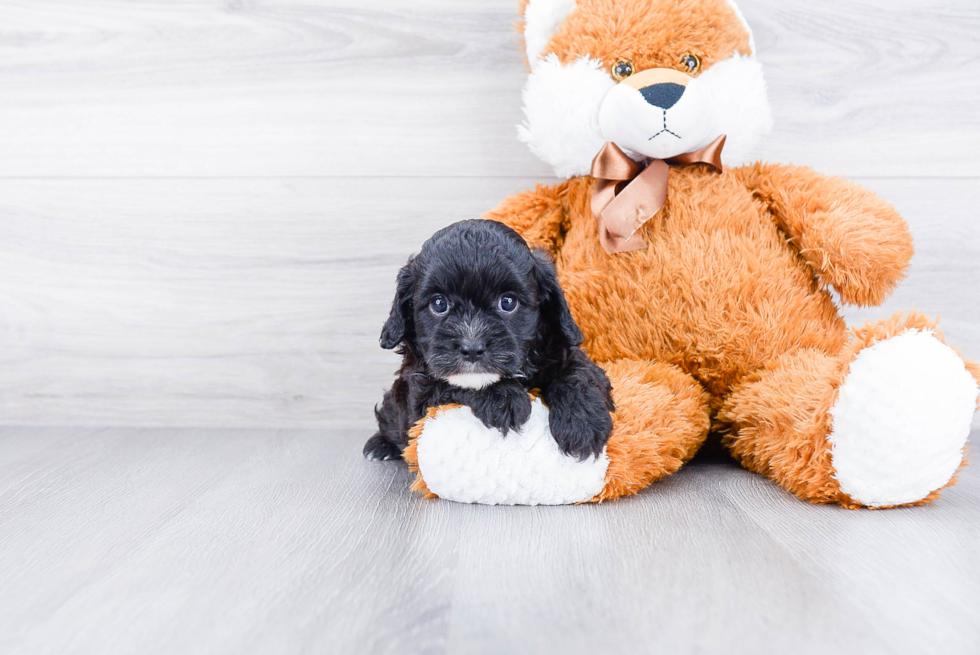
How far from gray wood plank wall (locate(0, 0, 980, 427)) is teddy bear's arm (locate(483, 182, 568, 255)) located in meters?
0.21

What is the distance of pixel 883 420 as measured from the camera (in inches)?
39.1

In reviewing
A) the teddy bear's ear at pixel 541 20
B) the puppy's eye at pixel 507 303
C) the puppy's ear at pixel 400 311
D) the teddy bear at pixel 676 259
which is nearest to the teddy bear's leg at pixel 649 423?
the teddy bear at pixel 676 259

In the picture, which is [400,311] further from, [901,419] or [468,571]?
[901,419]

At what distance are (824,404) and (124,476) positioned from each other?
123cm

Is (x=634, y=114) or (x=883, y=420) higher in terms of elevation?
(x=634, y=114)

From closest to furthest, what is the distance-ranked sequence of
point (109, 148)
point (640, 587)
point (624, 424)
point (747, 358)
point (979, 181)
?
point (640, 587)
point (624, 424)
point (747, 358)
point (979, 181)
point (109, 148)

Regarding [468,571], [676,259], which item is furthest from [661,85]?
[468,571]

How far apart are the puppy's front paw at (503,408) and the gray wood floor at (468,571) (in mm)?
138

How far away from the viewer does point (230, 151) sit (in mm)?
1634

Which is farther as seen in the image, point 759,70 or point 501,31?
point 501,31

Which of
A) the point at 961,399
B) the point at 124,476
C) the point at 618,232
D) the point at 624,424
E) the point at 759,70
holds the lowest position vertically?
the point at 124,476

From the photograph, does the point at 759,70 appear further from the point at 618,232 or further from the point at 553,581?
the point at 553,581

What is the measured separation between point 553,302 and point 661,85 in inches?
17.0

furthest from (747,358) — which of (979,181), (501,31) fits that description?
(501,31)
